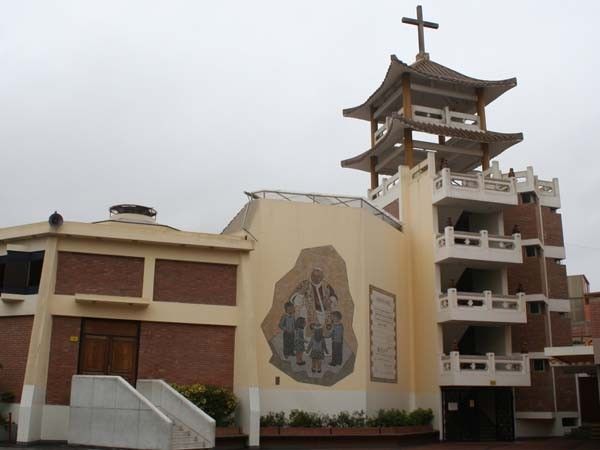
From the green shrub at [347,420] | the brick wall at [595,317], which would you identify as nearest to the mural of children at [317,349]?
the green shrub at [347,420]

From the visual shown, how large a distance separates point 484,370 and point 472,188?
7458 mm

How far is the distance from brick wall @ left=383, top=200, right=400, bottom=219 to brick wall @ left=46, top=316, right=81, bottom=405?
14.8 meters

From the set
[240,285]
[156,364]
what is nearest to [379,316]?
[240,285]

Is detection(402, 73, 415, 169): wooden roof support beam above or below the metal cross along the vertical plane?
below

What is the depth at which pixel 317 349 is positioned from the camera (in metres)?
24.0

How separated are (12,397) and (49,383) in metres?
1.20

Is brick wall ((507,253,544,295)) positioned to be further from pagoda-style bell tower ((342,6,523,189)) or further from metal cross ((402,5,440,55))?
metal cross ((402,5,440,55))

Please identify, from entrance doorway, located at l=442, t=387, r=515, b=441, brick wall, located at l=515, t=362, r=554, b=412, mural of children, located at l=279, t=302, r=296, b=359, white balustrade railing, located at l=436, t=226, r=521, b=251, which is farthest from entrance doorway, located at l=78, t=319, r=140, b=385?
brick wall, located at l=515, t=362, r=554, b=412

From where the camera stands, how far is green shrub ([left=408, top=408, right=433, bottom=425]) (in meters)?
25.1

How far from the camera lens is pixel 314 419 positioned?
22.9 meters

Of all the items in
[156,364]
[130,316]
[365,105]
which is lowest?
[156,364]

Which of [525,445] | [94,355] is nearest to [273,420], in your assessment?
[94,355]

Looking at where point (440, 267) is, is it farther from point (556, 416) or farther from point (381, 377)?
point (556, 416)

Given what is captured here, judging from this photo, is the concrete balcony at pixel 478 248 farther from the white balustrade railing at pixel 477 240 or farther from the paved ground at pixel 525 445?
the paved ground at pixel 525 445
